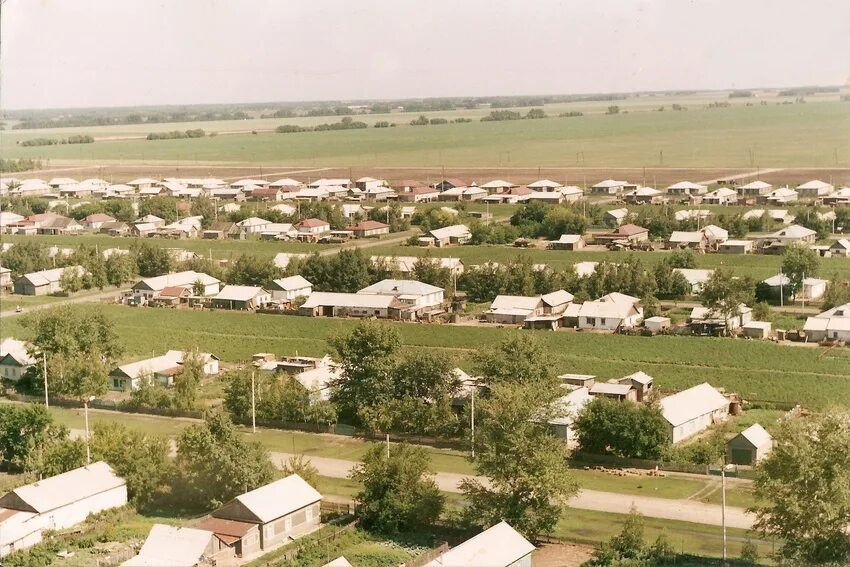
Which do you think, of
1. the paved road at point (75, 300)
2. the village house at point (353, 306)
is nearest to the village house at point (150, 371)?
the village house at point (353, 306)

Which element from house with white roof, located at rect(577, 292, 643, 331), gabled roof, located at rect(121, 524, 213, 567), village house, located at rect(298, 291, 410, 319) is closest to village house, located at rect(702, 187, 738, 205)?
house with white roof, located at rect(577, 292, 643, 331)

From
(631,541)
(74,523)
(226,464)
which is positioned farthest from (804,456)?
(74,523)

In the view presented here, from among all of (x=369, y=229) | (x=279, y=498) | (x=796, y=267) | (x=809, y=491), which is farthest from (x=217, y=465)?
(x=369, y=229)

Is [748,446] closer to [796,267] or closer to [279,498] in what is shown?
[279,498]

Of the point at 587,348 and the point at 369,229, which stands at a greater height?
the point at 369,229

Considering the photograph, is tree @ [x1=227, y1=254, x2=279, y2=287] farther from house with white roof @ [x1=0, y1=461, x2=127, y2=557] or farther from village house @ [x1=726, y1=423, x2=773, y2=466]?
village house @ [x1=726, y1=423, x2=773, y2=466]

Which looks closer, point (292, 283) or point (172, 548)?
point (172, 548)
